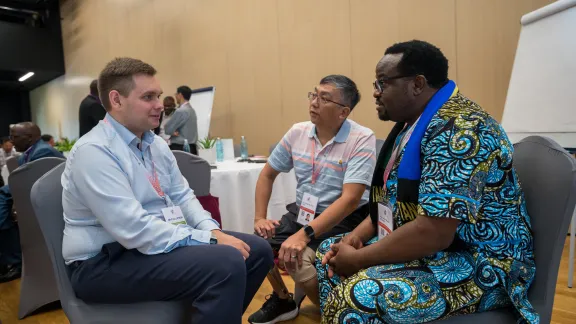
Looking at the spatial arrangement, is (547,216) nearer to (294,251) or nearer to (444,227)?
(444,227)

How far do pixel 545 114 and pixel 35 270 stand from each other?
120 inches

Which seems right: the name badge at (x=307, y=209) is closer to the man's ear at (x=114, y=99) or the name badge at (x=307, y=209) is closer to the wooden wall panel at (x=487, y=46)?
the man's ear at (x=114, y=99)

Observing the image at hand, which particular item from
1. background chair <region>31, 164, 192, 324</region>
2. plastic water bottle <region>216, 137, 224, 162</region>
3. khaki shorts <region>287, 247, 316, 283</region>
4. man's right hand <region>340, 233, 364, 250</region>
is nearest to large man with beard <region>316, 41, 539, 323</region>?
man's right hand <region>340, 233, 364, 250</region>

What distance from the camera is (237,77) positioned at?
20.9 feet

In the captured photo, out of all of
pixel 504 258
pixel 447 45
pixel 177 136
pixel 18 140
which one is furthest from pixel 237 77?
pixel 504 258

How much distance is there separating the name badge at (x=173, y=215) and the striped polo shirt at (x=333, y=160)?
0.70 m

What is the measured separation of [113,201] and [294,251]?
0.74 m

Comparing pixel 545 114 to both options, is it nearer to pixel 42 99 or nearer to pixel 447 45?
pixel 447 45

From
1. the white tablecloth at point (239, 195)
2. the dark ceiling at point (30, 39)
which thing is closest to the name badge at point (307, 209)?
the white tablecloth at point (239, 195)

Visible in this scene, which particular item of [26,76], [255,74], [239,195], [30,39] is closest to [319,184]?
[239,195]

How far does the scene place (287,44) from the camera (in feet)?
18.2

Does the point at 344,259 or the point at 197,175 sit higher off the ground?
the point at 197,175

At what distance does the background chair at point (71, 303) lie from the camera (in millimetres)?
1259

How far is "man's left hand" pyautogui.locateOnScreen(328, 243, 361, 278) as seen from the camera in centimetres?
120
